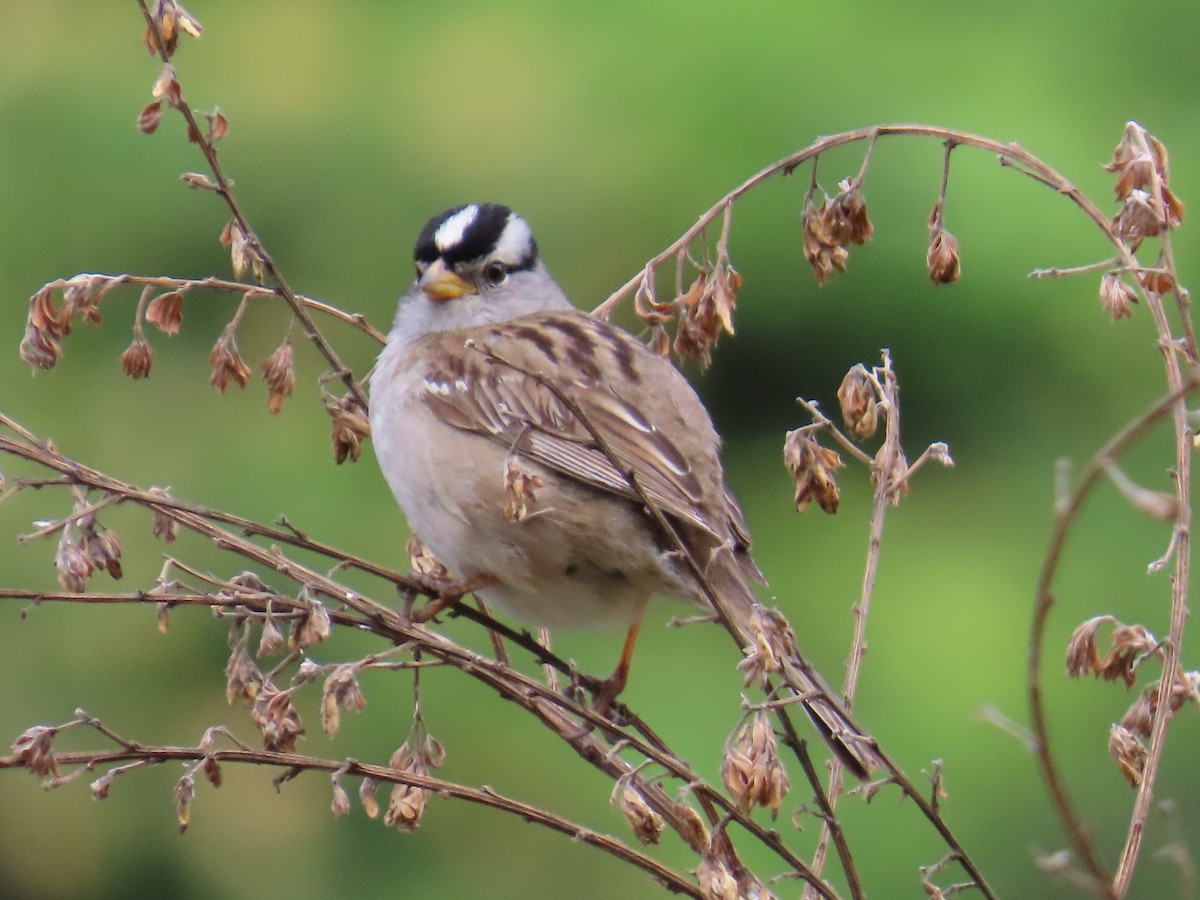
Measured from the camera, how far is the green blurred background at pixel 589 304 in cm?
459

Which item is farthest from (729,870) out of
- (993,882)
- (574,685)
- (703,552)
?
Result: (993,882)

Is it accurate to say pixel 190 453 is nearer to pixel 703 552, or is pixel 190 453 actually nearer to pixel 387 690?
pixel 387 690

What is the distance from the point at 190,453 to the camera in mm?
4812

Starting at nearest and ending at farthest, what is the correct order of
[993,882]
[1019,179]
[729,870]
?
[729,870] → [993,882] → [1019,179]

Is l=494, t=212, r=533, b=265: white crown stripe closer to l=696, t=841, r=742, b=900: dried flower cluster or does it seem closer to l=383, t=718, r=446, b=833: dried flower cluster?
l=383, t=718, r=446, b=833: dried flower cluster

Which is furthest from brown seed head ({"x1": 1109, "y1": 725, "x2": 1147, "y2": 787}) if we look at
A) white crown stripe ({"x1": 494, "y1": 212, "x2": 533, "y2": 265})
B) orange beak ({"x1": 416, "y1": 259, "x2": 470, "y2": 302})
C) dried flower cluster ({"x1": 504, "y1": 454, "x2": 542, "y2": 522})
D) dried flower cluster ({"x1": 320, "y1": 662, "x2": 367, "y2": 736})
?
white crown stripe ({"x1": 494, "y1": 212, "x2": 533, "y2": 265})

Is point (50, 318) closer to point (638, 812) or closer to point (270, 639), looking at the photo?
point (270, 639)

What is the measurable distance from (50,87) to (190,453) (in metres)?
1.31

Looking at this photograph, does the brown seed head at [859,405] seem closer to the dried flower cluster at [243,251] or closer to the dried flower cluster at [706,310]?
the dried flower cluster at [706,310]

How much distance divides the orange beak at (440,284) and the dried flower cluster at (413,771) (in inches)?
56.2

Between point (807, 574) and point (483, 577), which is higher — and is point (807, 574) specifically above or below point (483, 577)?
below

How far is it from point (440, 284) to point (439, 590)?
89 cm

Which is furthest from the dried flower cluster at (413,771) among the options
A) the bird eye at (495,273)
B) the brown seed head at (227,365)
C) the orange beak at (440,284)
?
the bird eye at (495,273)

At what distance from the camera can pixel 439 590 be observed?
109 inches
